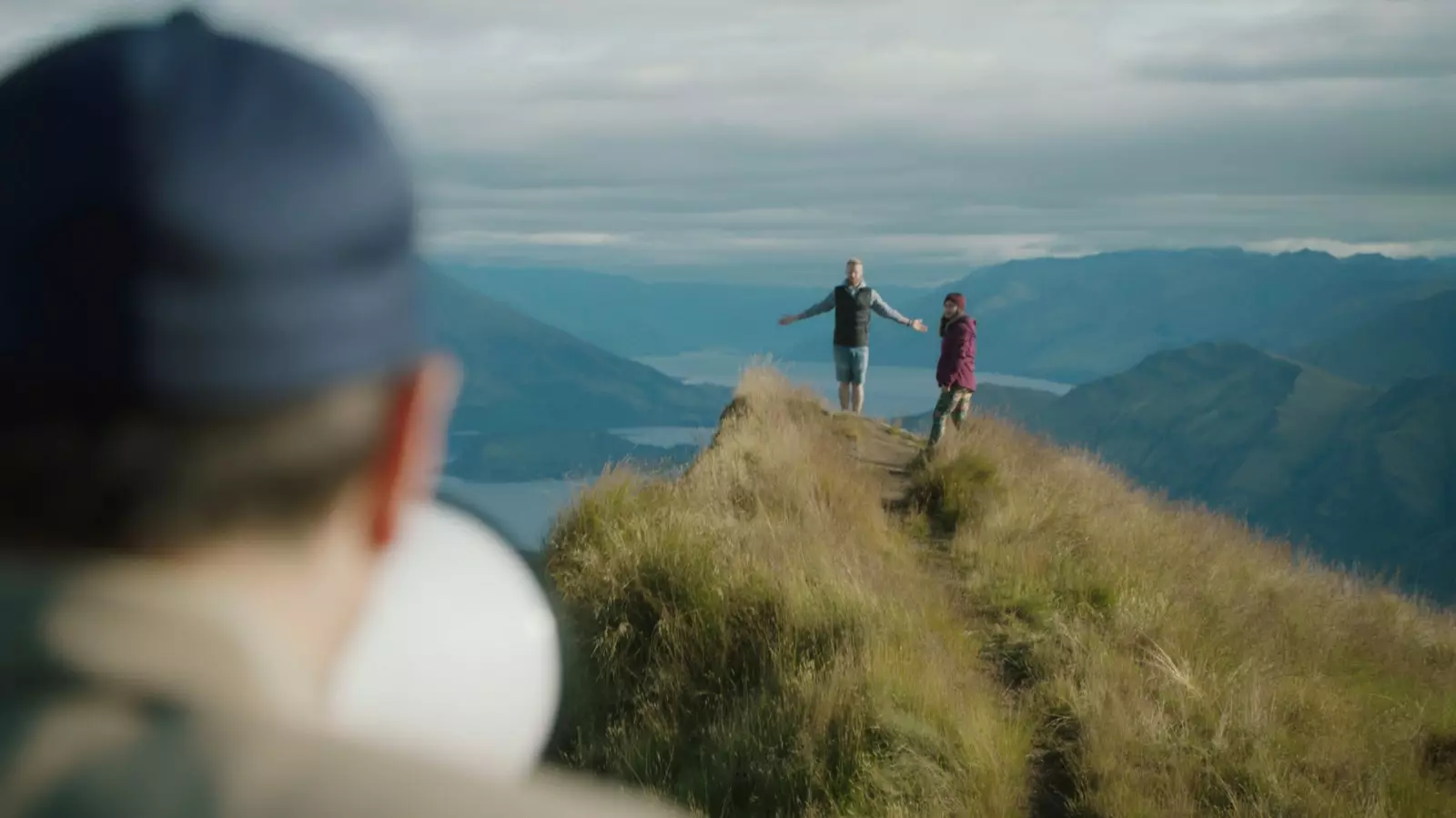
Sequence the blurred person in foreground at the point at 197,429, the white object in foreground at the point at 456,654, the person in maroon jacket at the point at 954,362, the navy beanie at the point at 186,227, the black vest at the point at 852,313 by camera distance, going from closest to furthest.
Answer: the blurred person in foreground at the point at 197,429, the navy beanie at the point at 186,227, the white object in foreground at the point at 456,654, the person in maroon jacket at the point at 954,362, the black vest at the point at 852,313

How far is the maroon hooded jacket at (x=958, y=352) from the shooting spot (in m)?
13.7

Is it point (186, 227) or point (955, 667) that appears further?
point (955, 667)

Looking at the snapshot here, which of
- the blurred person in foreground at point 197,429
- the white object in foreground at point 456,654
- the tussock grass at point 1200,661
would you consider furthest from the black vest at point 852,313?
the blurred person in foreground at point 197,429

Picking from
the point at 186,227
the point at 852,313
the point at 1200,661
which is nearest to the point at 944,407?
the point at 852,313

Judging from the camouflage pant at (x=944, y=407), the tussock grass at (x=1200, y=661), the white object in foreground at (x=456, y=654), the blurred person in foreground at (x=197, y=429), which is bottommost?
the tussock grass at (x=1200, y=661)

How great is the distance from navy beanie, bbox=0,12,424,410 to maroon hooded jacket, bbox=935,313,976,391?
13.1 meters

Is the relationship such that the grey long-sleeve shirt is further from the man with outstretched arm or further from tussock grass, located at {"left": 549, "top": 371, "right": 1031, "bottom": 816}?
tussock grass, located at {"left": 549, "top": 371, "right": 1031, "bottom": 816}

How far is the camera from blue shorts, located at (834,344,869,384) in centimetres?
1510

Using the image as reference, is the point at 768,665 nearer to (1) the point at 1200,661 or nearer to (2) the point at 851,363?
(1) the point at 1200,661

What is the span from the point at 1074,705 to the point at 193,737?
6.78 m

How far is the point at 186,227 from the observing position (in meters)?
0.80

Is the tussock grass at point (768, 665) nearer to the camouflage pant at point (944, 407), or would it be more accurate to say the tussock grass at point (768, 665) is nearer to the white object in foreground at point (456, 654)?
the camouflage pant at point (944, 407)

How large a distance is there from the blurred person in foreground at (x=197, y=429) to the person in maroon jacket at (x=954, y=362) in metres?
12.9

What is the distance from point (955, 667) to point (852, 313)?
7553 millimetres
